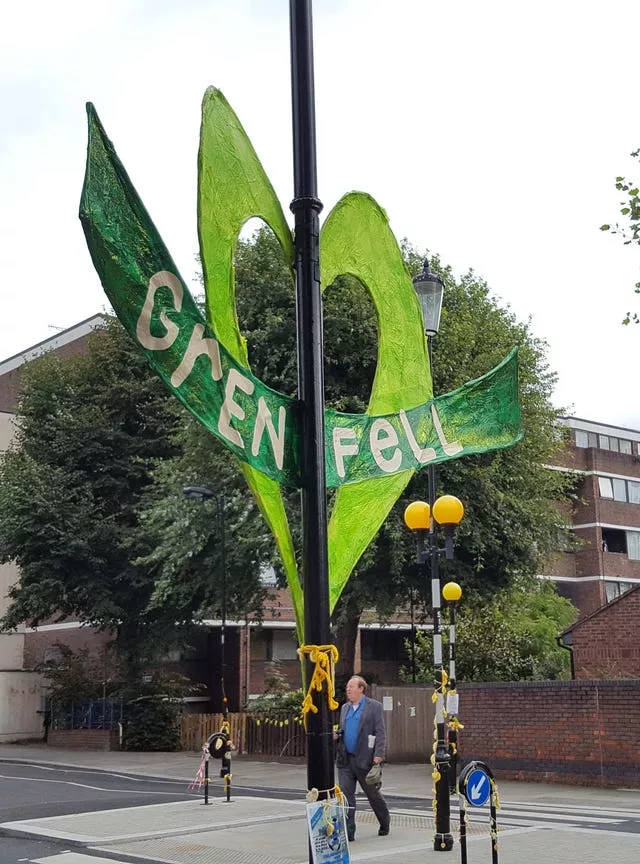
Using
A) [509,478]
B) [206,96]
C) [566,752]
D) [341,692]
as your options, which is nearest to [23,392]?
[341,692]

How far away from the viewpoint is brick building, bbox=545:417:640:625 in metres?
49.7

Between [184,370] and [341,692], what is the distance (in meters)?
22.2

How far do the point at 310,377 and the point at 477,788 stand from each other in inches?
181

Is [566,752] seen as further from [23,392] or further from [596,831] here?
[23,392]

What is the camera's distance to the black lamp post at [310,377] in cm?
490

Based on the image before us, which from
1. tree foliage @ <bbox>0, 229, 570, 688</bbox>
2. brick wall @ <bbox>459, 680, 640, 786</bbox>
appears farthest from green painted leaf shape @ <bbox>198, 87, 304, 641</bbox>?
tree foliage @ <bbox>0, 229, 570, 688</bbox>

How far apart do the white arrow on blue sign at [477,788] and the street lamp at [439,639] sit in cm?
250

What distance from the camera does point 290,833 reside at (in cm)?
1198

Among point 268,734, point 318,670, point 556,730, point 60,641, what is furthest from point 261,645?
point 318,670

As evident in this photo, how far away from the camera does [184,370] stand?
4.57 meters

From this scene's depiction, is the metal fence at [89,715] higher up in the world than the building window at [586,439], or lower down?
lower down

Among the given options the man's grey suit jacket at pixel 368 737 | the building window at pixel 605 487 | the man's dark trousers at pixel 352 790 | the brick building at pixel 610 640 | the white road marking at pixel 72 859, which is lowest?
the white road marking at pixel 72 859

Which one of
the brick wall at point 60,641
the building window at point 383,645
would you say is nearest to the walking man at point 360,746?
the brick wall at point 60,641

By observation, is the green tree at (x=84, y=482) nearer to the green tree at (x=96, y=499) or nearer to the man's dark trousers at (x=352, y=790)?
the green tree at (x=96, y=499)
